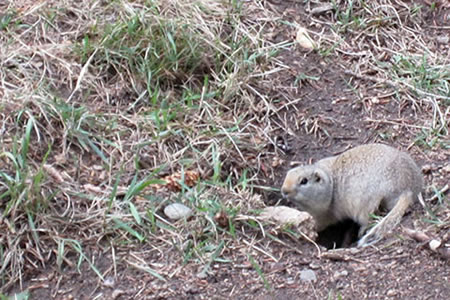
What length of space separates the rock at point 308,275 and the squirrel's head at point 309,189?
962 millimetres

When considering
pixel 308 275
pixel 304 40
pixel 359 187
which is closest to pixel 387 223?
pixel 359 187

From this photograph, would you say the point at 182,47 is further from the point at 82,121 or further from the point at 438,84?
the point at 438,84

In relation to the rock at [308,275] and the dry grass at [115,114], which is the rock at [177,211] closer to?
the dry grass at [115,114]

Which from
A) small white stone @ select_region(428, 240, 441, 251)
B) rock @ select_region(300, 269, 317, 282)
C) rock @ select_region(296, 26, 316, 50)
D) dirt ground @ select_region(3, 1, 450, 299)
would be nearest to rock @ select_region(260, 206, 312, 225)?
dirt ground @ select_region(3, 1, 450, 299)

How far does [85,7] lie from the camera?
250 inches

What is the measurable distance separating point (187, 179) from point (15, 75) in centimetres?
139

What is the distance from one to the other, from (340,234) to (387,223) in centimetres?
92

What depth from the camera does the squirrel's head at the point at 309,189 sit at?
18.3 ft

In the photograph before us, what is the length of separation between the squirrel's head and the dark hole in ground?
0.68 feet

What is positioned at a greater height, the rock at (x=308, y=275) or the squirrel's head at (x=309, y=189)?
the rock at (x=308, y=275)

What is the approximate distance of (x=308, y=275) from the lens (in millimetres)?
4652

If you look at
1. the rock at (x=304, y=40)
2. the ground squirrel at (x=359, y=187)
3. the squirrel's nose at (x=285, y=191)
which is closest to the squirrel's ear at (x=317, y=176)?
the ground squirrel at (x=359, y=187)

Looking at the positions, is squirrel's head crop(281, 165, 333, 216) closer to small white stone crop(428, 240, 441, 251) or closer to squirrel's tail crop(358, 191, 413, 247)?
squirrel's tail crop(358, 191, 413, 247)

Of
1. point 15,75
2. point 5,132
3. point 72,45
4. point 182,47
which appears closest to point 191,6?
point 182,47
